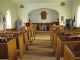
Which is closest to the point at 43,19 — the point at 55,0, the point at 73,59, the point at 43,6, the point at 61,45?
the point at 43,6

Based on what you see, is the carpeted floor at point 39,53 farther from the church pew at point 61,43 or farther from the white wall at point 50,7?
the white wall at point 50,7

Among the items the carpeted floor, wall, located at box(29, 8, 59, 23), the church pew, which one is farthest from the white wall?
the church pew

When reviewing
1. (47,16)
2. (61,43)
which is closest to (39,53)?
(61,43)

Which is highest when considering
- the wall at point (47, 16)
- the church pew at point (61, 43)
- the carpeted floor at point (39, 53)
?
the wall at point (47, 16)

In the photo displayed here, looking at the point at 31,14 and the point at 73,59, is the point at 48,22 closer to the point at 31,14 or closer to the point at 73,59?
the point at 31,14

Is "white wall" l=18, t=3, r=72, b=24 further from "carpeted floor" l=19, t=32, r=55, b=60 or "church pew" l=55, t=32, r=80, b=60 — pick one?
"church pew" l=55, t=32, r=80, b=60

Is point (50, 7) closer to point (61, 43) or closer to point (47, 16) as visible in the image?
point (47, 16)

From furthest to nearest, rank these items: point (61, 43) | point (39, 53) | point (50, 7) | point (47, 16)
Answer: point (47, 16) < point (50, 7) < point (39, 53) < point (61, 43)

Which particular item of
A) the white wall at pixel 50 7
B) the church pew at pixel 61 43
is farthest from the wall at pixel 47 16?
the church pew at pixel 61 43

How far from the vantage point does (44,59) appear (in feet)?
23.0

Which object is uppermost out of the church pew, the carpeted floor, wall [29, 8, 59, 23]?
wall [29, 8, 59, 23]

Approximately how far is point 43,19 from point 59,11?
284 centimetres

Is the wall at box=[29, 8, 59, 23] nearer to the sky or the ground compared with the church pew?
nearer to the sky

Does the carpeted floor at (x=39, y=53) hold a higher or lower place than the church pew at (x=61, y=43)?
lower
